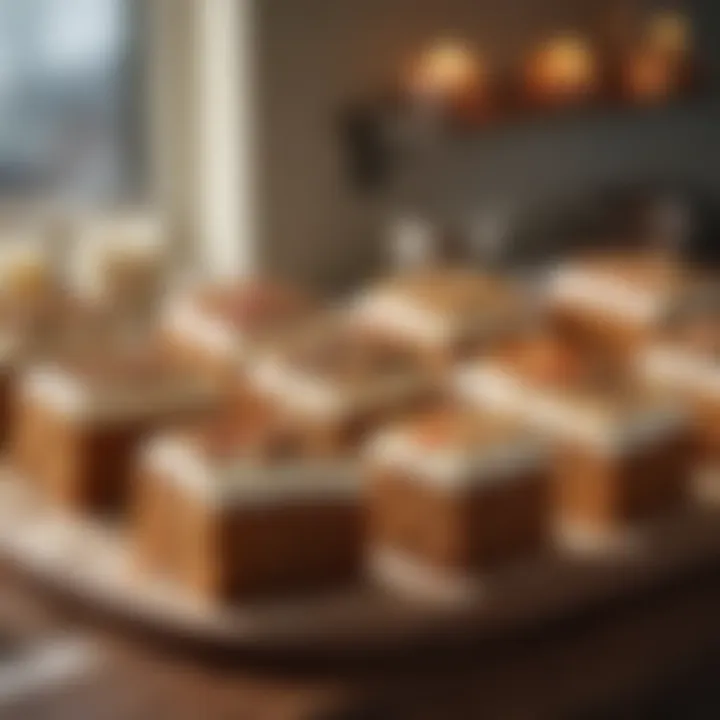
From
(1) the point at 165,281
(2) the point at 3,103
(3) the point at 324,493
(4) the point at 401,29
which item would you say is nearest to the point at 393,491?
(3) the point at 324,493

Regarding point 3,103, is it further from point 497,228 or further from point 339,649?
point 339,649

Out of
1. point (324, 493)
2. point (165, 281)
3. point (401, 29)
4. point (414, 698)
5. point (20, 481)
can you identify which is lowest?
point (414, 698)

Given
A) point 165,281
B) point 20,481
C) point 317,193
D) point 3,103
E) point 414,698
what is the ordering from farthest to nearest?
point 317,193
point 3,103
point 165,281
point 20,481
point 414,698

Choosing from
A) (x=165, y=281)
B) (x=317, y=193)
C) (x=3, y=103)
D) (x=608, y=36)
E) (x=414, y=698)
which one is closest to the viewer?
→ (x=414, y=698)

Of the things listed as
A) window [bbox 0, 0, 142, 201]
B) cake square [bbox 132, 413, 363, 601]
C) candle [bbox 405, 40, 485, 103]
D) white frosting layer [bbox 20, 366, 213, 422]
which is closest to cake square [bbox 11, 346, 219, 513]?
white frosting layer [bbox 20, 366, 213, 422]

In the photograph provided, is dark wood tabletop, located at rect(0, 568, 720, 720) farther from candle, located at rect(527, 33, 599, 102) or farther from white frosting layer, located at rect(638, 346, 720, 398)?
candle, located at rect(527, 33, 599, 102)

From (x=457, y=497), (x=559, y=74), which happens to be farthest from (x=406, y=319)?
(x=559, y=74)

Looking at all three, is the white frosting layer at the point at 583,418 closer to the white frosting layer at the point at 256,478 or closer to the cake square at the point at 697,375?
the cake square at the point at 697,375
